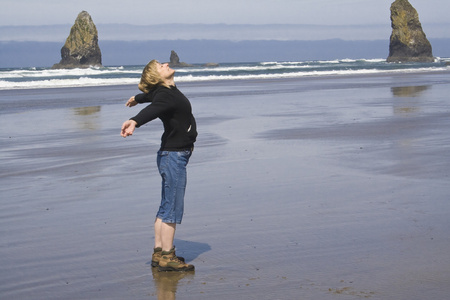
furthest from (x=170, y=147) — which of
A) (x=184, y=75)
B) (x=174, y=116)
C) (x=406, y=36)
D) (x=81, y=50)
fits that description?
(x=406, y=36)

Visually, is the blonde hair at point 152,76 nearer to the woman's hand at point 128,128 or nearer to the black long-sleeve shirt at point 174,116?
the black long-sleeve shirt at point 174,116

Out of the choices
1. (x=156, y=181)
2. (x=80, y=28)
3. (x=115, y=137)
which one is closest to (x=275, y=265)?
(x=156, y=181)

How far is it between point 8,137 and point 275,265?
33.3ft

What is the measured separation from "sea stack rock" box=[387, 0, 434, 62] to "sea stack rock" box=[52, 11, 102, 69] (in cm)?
4817

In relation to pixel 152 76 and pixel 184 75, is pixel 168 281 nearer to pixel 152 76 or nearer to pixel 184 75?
pixel 152 76

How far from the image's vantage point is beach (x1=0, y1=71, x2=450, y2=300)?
4.35m

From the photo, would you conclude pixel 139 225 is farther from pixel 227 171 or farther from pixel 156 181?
pixel 227 171

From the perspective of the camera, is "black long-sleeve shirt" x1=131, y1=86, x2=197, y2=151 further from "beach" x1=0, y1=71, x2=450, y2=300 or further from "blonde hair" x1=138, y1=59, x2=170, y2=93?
"beach" x1=0, y1=71, x2=450, y2=300

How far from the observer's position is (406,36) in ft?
359

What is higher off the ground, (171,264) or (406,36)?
(406,36)

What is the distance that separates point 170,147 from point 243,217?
4.90 feet

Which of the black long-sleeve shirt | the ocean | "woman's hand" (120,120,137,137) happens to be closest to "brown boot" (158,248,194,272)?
the black long-sleeve shirt

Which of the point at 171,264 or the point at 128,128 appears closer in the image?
the point at 128,128

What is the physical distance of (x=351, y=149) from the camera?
1012cm
